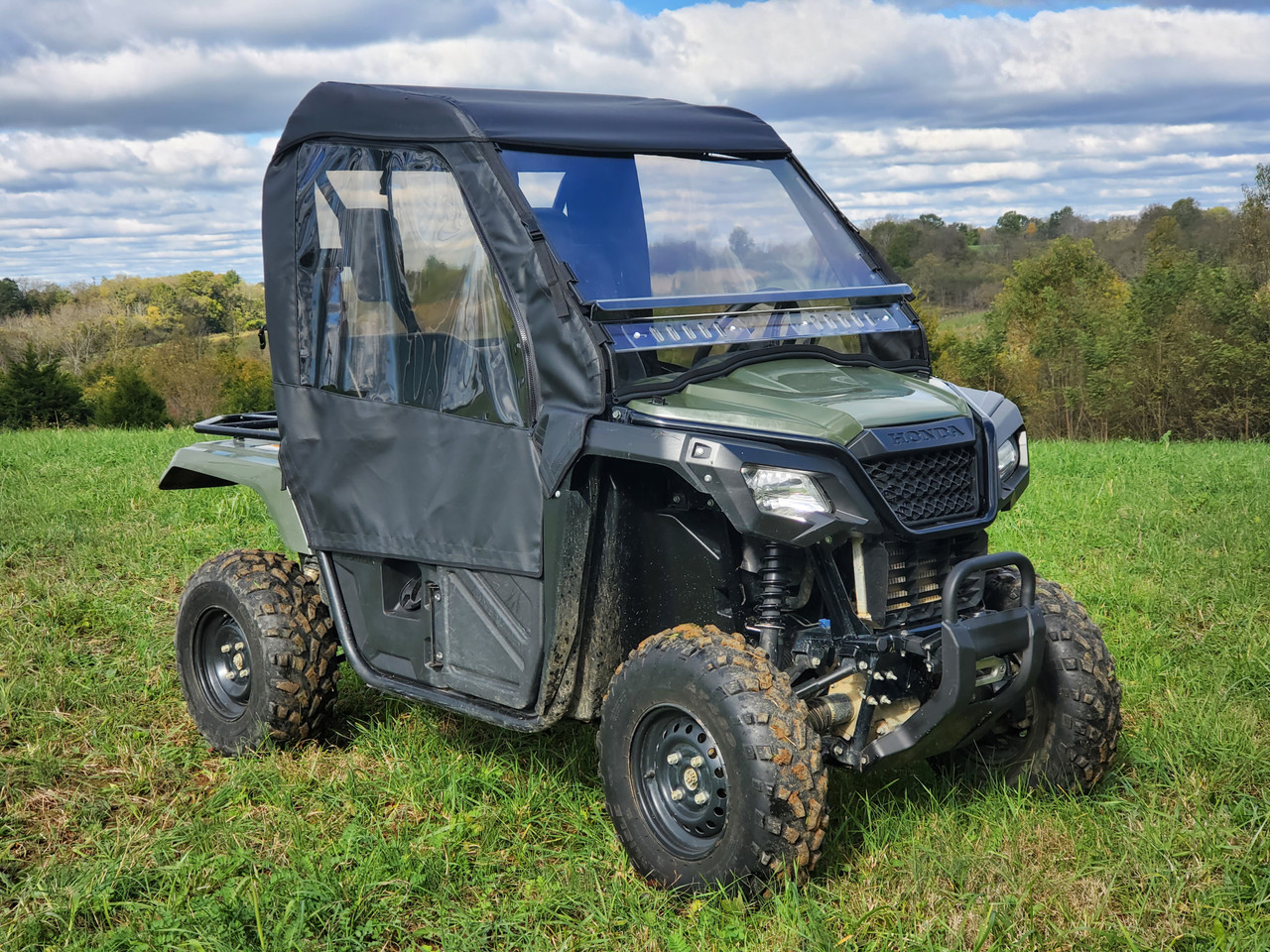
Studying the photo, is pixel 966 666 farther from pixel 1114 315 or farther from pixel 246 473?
pixel 1114 315

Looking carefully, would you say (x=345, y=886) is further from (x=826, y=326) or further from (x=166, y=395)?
(x=166, y=395)

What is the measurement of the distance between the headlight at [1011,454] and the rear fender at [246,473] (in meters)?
2.66

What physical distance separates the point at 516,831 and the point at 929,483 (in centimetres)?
188

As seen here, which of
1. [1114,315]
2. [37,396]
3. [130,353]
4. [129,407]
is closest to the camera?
[37,396]

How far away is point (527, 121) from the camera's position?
400 centimetres

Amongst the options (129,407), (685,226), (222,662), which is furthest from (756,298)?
(129,407)

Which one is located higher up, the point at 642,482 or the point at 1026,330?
the point at 642,482

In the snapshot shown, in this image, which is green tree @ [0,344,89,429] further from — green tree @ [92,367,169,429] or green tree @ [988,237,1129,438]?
green tree @ [988,237,1129,438]

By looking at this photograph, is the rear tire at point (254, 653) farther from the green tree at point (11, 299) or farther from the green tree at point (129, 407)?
the green tree at point (11, 299)

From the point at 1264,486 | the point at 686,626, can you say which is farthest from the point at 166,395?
the point at 686,626

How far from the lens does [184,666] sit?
16.9ft

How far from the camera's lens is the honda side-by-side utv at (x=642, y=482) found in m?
3.38

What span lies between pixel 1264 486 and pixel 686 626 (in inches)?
300

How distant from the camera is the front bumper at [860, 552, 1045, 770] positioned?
131 inches
